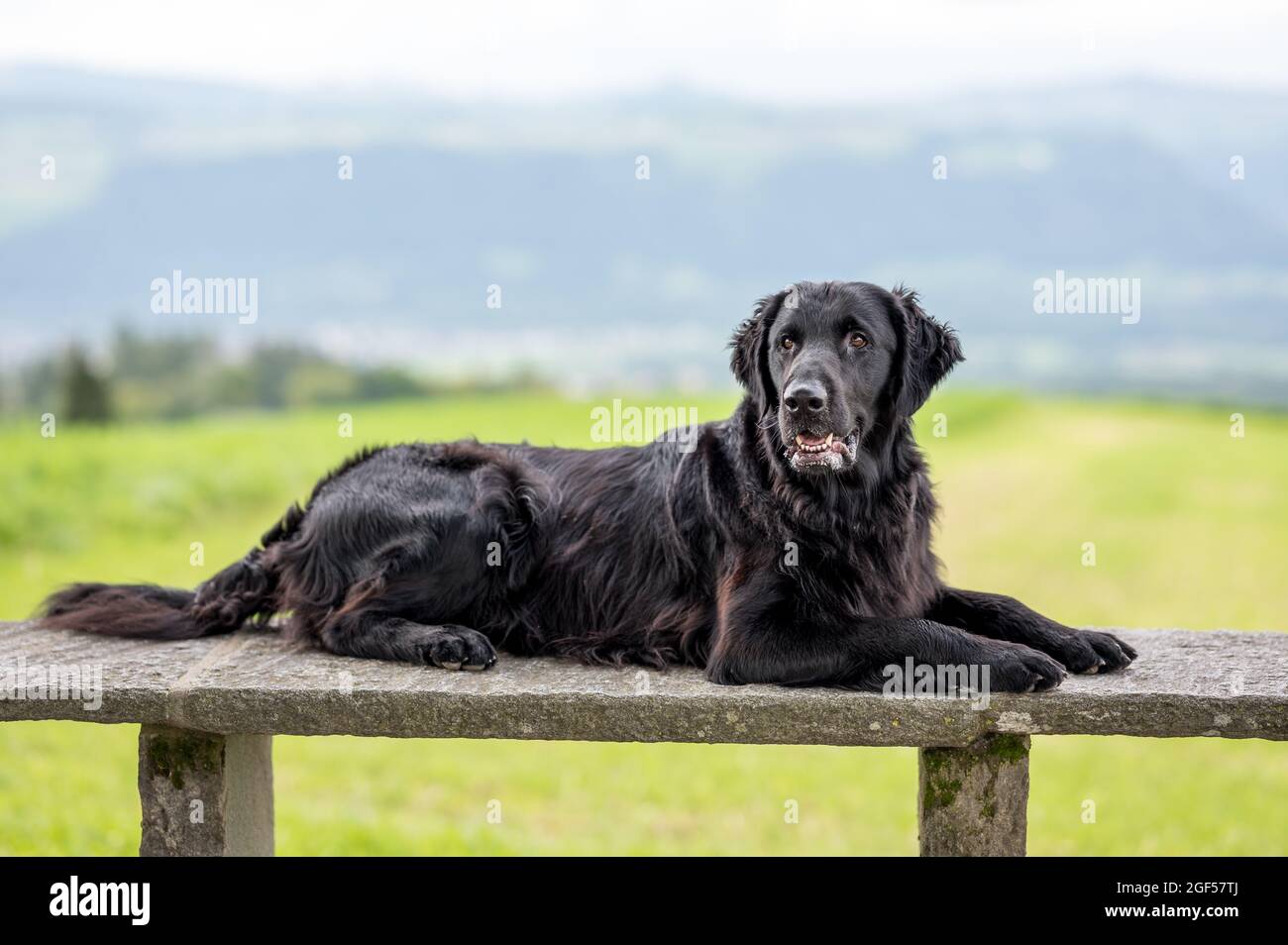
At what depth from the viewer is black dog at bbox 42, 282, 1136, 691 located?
3748 millimetres

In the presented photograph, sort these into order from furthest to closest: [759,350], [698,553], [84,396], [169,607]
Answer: [84,396] < [169,607] < [698,553] < [759,350]

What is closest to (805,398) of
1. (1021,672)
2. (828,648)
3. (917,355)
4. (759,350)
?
(759,350)

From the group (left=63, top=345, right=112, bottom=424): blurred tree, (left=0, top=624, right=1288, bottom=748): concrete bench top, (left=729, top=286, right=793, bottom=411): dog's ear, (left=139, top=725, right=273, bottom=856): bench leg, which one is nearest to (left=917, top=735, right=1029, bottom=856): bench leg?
(left=0, top=624, right=1288, bottom=748): concrete bench top

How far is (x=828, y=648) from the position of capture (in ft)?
12.2

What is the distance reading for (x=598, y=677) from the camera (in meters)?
3.89

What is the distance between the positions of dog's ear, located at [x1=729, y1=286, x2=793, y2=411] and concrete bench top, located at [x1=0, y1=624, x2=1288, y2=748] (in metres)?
0.93

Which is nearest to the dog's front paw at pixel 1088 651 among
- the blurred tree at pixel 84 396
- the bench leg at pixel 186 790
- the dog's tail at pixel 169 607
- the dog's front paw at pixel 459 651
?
the dog's front paw at pixel 459 651

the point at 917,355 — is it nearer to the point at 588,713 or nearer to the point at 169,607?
the point at 588,713

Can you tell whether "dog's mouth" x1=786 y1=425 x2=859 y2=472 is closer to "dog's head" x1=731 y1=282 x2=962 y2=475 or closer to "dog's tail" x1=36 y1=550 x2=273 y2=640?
"dog's head" x1=731 y1=282 x2=962 y2=475

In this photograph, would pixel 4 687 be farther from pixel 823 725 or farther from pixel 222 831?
pixel 823 725

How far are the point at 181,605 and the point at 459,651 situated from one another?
1341 millimetres

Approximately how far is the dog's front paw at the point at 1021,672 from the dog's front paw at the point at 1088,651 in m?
0.34

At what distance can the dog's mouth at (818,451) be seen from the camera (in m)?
3.68

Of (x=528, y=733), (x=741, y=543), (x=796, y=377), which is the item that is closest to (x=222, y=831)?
(x=528, y=733)
